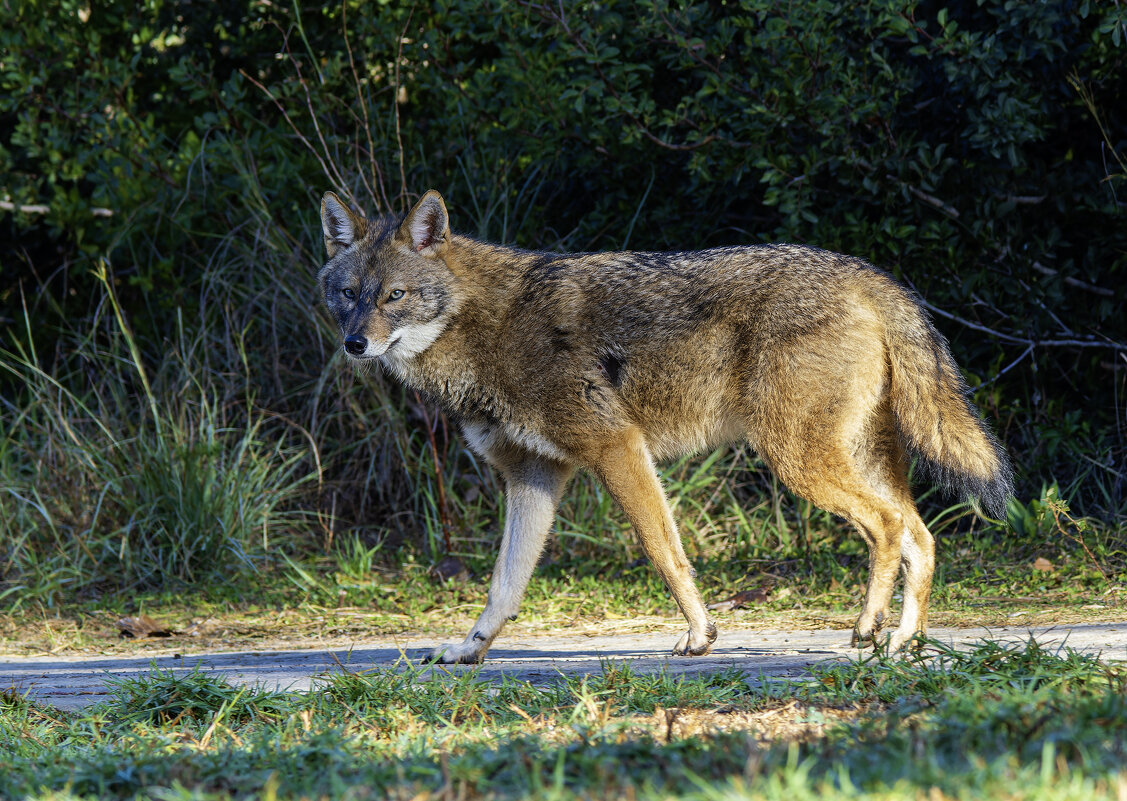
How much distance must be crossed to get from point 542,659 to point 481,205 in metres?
4.49

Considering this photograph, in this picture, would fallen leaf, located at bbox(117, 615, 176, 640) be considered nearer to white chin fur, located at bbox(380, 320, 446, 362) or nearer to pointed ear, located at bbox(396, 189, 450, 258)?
white chin fur, located at bbox(380, 320, 446, 362)

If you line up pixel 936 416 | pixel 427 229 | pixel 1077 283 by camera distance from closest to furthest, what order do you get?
1. pixel 936 416
2. pixel 427 229
3. pixel 1077 283

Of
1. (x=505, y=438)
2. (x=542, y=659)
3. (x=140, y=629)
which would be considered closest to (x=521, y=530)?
(x=505, y=438)

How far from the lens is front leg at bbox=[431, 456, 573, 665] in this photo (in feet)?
17.2

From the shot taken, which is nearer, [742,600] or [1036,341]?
[742,600]

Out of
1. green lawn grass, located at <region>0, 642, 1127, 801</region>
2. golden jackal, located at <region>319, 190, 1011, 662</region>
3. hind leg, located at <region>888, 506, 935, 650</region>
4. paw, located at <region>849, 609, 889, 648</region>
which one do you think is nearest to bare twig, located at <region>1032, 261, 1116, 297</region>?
golden jackal, located at <region>319, 190, 1011, 662</region>

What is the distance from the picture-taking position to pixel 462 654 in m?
5.06

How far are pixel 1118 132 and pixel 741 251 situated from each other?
3.23 m

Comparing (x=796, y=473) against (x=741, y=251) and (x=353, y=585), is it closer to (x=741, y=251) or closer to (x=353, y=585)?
(x=741, y=251)

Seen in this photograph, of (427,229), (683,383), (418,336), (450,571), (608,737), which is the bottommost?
(450,571)

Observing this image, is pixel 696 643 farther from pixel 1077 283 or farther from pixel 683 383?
pixel 1077 283

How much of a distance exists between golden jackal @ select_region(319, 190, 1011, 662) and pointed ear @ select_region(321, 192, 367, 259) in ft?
1.22

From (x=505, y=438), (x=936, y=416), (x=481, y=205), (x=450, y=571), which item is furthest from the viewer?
(x=481, y=205)

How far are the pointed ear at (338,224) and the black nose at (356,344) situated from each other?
0.79 meters
